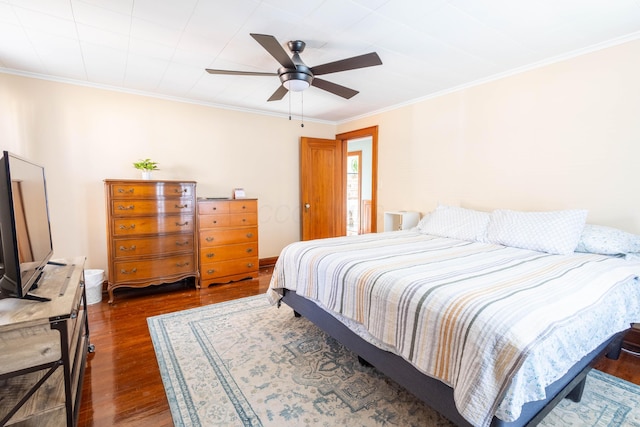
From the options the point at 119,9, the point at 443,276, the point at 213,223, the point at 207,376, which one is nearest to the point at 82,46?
the point at 119,9

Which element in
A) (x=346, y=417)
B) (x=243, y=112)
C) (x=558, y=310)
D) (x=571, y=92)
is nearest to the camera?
(x=558, y=310)

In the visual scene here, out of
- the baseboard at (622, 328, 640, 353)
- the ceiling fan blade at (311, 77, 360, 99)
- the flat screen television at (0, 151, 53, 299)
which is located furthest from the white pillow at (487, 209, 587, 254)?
the flat screen television at (0, 151, 53, 299)

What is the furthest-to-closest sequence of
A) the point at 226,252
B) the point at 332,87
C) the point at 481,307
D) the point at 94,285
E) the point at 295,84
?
1. the point at 226,252
2. the point at 94,285
3. the point at 332,87
4. the point at 295,84
5. the point at 481,307

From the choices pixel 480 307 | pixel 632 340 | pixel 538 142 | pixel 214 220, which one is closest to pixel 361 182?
pixel 214 220

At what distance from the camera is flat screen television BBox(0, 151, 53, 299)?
128 cm

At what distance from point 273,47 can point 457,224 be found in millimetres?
2304

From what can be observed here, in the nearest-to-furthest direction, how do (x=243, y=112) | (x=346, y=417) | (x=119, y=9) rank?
(x=346, y=417) < (x=119, y=9) < (x=243, y=112)

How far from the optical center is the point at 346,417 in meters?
1.57

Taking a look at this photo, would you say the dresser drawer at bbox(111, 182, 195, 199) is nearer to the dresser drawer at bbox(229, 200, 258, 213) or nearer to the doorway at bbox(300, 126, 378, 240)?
the dresser drawer at bbox(229, 200, 258, 213)

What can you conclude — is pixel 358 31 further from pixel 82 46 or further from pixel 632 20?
pixel 82 46

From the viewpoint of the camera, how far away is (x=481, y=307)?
4.04ft

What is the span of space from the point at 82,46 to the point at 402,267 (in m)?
3.02

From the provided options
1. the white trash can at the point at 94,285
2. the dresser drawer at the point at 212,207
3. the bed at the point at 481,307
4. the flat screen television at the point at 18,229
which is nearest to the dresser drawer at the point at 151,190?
the dresser drawer at the point at 212,207

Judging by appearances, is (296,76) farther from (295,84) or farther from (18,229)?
(18,229)
